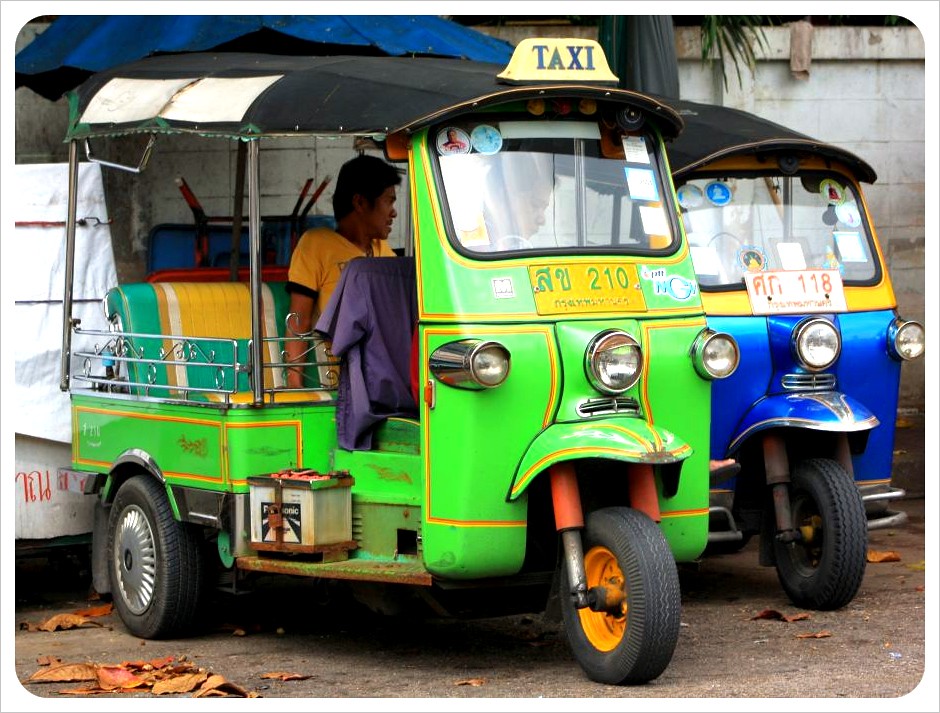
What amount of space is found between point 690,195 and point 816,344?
1.02 meters

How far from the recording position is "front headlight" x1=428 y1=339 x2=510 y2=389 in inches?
215

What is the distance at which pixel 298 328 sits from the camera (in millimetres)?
6809

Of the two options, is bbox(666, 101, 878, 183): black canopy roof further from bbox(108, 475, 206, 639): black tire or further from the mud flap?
the mud flap

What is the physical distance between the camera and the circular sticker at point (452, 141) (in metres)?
5.86

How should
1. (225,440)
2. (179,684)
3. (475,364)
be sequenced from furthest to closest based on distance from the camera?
(225,440), (179,684), (475,364)

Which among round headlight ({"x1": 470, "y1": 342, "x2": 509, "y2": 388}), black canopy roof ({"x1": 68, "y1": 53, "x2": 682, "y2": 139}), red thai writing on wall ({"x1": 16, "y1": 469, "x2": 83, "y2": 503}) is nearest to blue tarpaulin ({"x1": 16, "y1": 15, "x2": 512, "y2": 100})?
black canopy roof ({"x1": 68, "y1": 53, "x2": 682, "y2": 139})

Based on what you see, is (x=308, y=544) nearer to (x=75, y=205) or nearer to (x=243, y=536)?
(x=243, y=536)

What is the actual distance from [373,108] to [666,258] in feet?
4.35

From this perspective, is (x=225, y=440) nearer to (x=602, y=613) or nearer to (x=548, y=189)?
(x=548, y=189)

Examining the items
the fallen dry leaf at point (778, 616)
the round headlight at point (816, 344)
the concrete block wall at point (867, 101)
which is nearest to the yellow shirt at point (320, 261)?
the round headlight at point (816, 344)

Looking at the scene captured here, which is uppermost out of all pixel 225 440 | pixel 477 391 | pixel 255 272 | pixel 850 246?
pixel 850 246

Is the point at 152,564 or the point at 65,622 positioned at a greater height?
the point at 152,564

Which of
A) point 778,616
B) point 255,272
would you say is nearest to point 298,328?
point 255,272

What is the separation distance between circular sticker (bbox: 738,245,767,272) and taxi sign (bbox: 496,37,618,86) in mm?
1822
